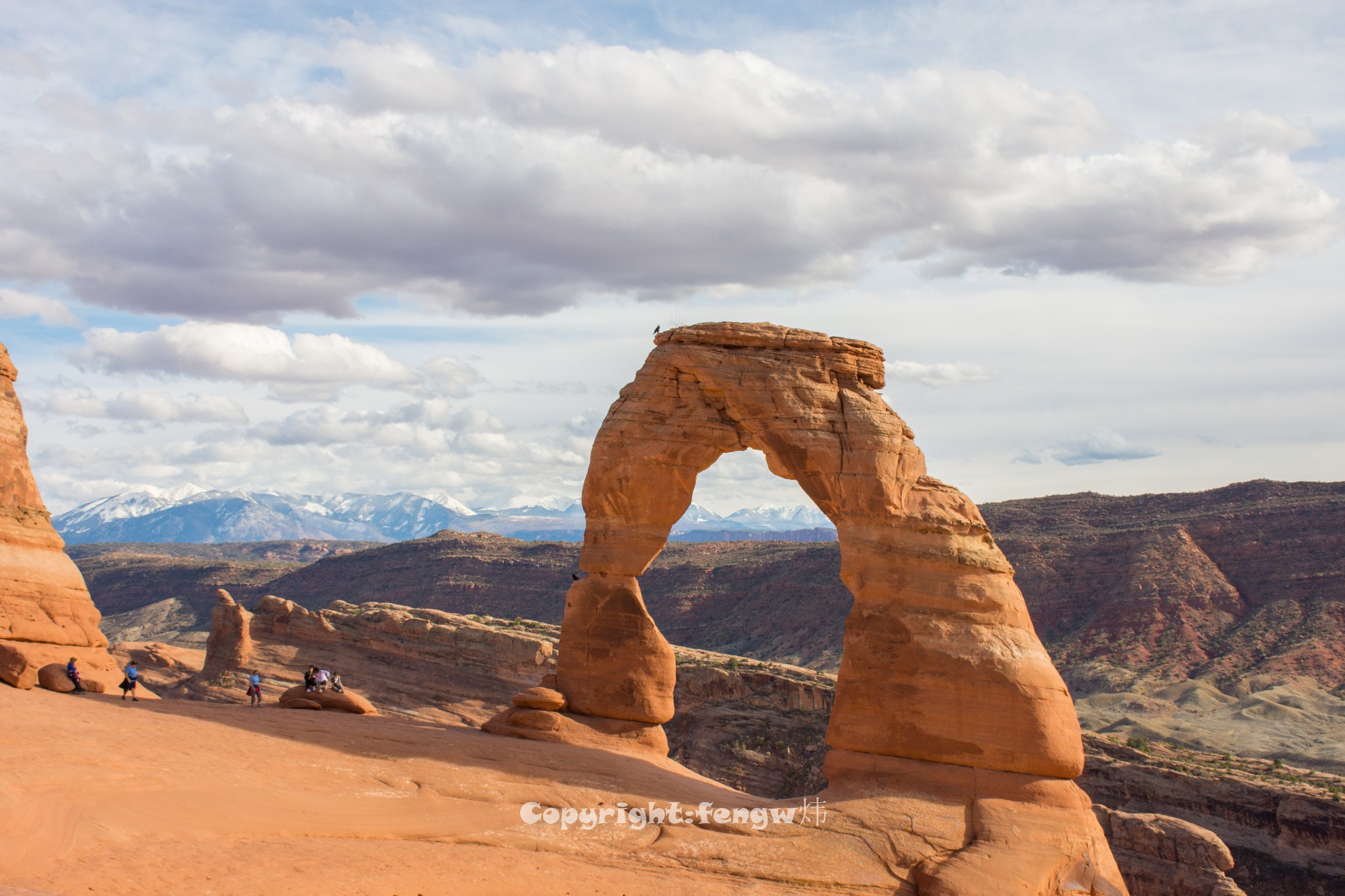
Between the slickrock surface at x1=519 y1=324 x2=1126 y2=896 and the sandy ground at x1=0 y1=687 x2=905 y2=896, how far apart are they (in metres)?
1.98

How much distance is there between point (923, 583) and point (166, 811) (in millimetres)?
13083

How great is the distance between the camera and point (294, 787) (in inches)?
620

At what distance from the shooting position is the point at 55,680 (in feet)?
70.9

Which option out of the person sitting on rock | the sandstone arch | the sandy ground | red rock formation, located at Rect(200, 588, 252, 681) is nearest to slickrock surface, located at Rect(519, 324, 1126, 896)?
the sandstone arch

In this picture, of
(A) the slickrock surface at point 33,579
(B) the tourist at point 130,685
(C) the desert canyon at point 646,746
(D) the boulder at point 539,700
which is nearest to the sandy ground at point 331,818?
(C) the desert canyon at point 646,746

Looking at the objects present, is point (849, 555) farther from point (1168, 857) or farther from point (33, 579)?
point (33, 579)

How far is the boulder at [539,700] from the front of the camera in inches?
909

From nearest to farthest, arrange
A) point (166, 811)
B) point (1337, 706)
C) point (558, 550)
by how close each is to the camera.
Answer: point (166, 811), point (1337, 706), point (558, 550)

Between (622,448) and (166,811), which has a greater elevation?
(622,448)

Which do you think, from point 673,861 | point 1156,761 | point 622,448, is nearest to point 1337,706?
point 1156,761

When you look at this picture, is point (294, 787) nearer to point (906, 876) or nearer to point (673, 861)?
point (673, 861)

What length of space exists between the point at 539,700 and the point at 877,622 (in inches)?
299

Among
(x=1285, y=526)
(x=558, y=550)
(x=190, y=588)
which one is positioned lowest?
(x=190, y=588)

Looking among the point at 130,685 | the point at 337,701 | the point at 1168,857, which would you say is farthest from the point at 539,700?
the point at 1168,857
